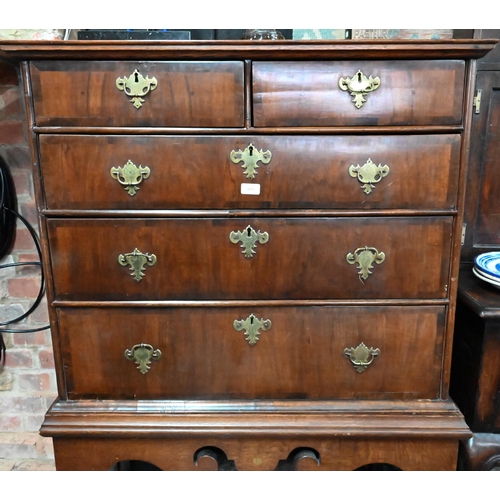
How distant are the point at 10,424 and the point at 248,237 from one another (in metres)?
1.33

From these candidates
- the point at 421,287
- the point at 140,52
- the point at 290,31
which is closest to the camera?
the point at 140,52

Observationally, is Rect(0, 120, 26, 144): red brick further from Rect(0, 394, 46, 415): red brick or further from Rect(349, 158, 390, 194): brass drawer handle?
Rect(349, 158, 390, 194): brass drawer handle

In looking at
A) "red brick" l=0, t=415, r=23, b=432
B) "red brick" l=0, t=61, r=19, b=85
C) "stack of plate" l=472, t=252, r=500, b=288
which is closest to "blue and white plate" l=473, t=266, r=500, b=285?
"stack of plate" l=472, t=252, r=500, b=288

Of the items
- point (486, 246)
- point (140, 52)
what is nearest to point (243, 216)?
point (140, 52)

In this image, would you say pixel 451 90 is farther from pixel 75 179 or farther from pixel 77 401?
pixel 77 401

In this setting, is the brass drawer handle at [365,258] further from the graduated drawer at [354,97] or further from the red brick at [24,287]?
the red brick at [24,287]

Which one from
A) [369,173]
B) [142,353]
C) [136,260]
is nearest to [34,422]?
[142,353]

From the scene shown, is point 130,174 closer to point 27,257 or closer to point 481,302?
point 27,257

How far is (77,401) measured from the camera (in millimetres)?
1224

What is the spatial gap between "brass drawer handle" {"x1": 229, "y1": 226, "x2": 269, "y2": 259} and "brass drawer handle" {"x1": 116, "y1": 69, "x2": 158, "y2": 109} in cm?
40

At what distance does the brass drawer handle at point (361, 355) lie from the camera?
118 cm

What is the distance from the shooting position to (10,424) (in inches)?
68.2

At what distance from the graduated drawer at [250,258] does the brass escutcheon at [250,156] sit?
0.14 meters
